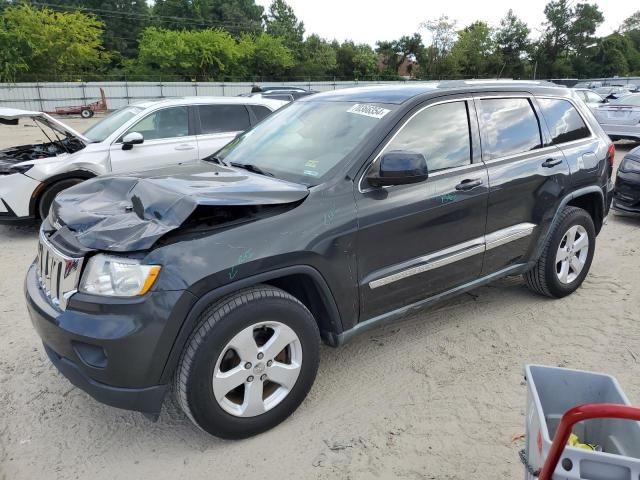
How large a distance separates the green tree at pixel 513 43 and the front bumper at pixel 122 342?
76.8 m

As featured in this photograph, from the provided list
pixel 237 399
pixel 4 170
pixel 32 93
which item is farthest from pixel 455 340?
pixel 32 93

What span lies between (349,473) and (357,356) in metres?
1.13

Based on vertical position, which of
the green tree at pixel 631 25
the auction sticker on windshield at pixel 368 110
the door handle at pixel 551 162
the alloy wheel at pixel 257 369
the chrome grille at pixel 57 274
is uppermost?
the green tree at pixel 631 25

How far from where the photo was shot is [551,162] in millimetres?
4004

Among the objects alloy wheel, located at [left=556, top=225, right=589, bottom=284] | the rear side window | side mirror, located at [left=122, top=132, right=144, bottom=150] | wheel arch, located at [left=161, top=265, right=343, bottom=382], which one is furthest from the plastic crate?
side mirror, located at [left=122, top=132, right=144, bottom=150]

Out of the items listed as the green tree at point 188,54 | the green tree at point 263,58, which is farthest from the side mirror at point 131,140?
the green tree at point 263,58

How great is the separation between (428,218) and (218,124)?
5.06 m

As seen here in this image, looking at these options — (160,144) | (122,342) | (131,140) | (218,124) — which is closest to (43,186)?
(131,140)

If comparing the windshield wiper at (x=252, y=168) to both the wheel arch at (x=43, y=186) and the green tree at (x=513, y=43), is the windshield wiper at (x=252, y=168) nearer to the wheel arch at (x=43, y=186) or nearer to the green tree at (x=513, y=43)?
the wheel arch at (x=43, y=186)

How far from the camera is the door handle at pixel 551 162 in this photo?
3.96m

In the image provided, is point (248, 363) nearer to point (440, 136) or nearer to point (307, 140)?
point (307, 140)

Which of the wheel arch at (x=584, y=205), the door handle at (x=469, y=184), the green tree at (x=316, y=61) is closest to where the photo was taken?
the door handle at (x=469, y=184)

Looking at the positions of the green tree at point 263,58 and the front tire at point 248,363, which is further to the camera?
the green tree at point 263,58

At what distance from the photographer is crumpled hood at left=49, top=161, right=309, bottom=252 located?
7.99 feet
